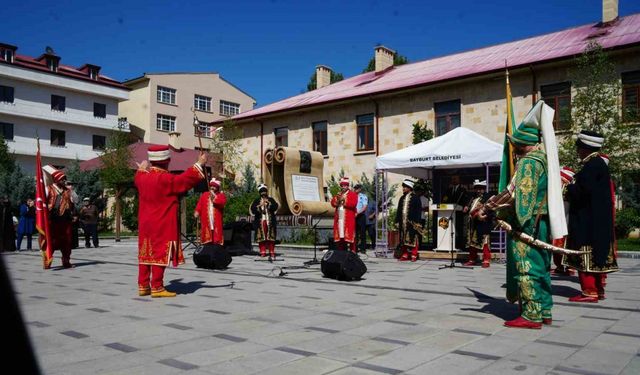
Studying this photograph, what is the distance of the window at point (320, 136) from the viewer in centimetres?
2939

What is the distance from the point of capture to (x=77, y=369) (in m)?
3.90

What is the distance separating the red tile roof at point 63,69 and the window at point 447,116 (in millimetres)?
33781

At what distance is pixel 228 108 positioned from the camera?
57.0 meters

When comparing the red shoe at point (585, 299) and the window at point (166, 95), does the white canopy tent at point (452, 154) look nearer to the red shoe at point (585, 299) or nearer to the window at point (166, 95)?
the red shoe at point (585, 299)

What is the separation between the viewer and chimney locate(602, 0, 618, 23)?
23.7m

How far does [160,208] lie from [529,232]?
480cm

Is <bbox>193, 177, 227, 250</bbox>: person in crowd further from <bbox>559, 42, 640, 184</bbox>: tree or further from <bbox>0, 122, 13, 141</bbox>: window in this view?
<bbox>0, 122, 13, 141</bbox>: window

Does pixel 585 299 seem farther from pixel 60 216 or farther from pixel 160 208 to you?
pixel 60 216

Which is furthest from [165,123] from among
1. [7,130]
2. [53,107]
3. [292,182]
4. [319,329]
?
[319,329]

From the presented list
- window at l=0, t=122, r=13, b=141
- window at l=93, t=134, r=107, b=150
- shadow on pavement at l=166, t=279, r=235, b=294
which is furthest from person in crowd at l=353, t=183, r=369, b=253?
window at l=93, t=134, r=107, b=150

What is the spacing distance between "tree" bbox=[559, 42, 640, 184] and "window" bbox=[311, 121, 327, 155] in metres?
13.9

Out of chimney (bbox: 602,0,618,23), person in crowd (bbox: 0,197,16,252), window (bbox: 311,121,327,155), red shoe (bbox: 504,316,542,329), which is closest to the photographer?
red shoe (bbox: 504,316,542,329)

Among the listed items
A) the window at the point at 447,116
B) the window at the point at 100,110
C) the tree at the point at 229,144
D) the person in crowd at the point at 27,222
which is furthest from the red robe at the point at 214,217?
the window at the point at 100,110

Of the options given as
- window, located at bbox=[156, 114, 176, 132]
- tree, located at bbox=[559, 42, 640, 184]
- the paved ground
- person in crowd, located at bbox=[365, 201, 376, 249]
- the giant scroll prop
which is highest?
window, located at bbox=[156, 114, 176, 132]
